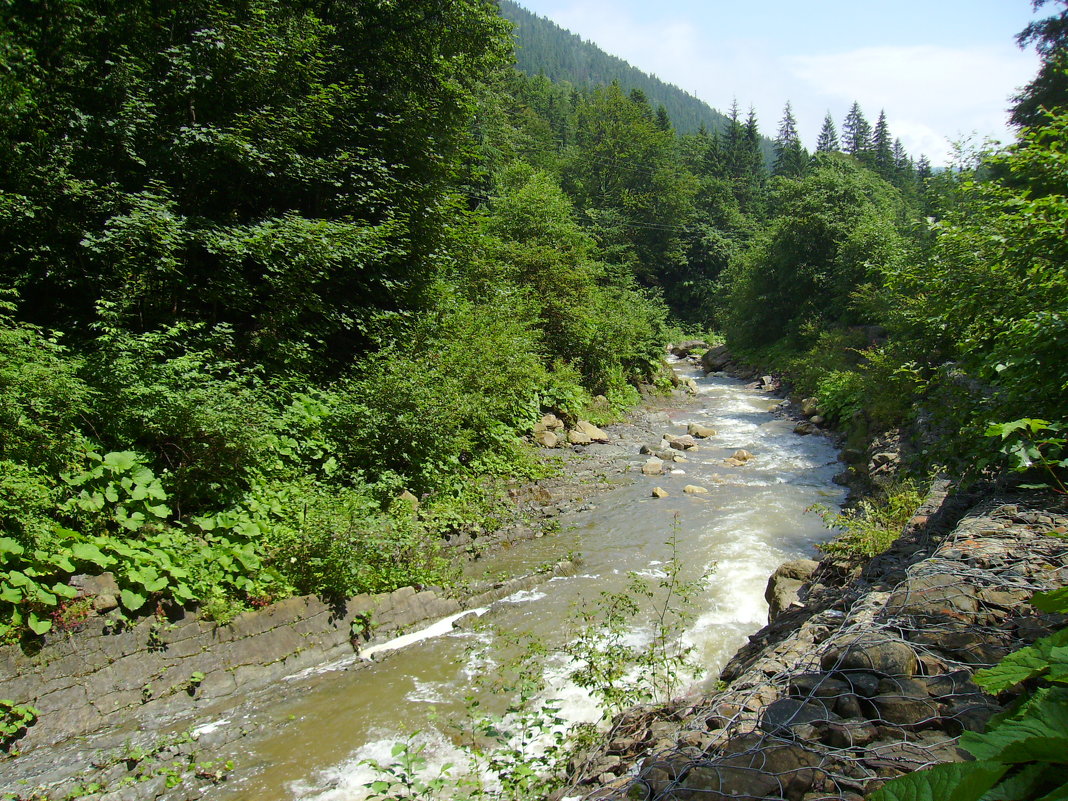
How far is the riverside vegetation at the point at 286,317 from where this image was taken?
18.9 feet

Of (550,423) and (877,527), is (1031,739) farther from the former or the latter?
(550,423)

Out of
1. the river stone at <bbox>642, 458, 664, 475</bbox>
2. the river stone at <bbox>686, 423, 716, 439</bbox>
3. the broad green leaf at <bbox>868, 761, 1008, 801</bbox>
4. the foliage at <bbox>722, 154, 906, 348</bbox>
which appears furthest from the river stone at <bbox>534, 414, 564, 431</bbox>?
the foliage at <bbox>722, 154, 906, 348</bbox>

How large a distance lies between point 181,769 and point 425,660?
2.44 metres

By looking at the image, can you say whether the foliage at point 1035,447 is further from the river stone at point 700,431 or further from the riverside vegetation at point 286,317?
the river stone at point 700,431

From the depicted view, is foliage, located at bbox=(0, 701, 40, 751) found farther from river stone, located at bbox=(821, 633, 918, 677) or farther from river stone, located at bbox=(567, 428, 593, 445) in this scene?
river stone, located at bbox=(567, 428, 593, 445)

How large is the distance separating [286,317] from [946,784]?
9791 millimetres

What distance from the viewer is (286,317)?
9.57 m

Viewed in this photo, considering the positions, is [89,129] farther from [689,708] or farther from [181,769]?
[689,708]

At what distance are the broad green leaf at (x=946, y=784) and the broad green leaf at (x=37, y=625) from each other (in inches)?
239

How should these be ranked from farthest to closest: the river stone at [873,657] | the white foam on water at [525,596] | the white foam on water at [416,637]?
the white foam on water at [525,596]
the white foam on water at [416,637]
the river stone at [873,657]

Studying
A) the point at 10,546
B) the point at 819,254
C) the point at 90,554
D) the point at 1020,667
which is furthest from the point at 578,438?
the point at 819,254

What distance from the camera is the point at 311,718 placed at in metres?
5.61

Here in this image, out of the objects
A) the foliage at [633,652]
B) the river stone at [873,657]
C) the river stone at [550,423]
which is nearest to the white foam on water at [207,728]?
the foliage at [633,652]

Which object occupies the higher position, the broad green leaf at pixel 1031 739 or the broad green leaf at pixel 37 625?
the broad green leaf at pixel 1031 739
